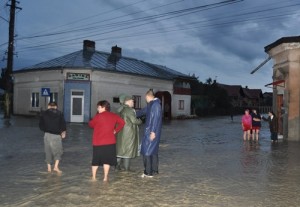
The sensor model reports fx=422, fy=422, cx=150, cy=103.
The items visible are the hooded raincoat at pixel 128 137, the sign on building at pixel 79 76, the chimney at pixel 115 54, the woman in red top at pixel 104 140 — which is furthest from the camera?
the chimney at pixel 115 54

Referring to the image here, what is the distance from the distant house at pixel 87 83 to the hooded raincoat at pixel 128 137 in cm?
Result: 2158

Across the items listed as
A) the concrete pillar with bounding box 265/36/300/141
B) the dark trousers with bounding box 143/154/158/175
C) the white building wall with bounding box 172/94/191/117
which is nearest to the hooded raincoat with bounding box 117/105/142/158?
the dark trousers with bounding box 143/154/158/175

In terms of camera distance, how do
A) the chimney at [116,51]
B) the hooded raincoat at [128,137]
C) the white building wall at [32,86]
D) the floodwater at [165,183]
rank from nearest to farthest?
the floodwater at [165,183], the hooded raincoat at [128,137], the white building wall at [32,86], the chimney at [116,51]

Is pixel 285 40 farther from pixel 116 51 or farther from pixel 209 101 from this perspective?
pixel 209 101

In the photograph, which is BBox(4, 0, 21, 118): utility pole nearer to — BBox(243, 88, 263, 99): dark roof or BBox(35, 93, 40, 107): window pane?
BBox(35, 93, 40, 107): window pane

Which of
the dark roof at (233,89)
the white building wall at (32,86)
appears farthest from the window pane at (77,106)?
the dark roof at (233,89)

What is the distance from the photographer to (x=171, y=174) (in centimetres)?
882

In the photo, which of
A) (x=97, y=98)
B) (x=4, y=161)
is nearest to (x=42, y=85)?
(x=97, y=98)

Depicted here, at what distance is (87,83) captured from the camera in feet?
109

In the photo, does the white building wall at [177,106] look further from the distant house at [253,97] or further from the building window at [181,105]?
the distant house at [253,97]

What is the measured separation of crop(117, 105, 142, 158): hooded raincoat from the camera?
8625mm

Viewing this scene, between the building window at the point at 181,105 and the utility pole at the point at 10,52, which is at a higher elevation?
the utility pole at the point at 10,52

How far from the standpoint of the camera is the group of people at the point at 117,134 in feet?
25.9

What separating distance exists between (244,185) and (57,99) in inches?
1096
